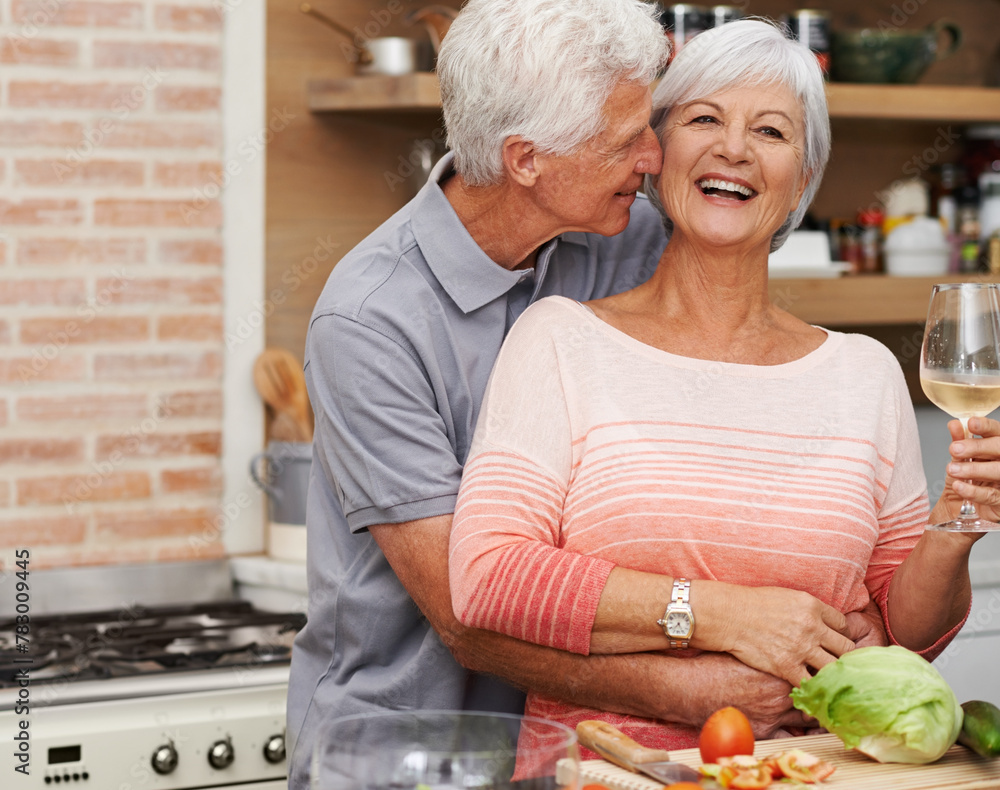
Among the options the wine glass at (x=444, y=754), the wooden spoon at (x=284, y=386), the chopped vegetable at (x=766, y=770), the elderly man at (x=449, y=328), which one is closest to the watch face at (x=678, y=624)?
the elderly man at (x=449, y=328)

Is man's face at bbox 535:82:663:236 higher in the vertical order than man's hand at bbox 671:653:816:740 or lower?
higher

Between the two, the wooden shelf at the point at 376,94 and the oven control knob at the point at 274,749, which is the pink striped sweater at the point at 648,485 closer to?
the oven control knob at the point at 274,749

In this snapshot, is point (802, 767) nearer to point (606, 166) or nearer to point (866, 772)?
point (866, 772)

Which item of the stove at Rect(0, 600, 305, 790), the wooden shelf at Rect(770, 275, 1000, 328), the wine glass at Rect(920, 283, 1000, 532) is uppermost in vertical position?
the wooden shelf at Rect(770, 275, 1000, 328)

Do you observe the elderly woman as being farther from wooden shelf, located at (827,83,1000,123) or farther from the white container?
the white container

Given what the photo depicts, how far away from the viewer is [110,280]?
7.54 feet

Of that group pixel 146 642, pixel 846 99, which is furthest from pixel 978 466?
pixel 846 99

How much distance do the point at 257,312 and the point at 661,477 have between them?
140 centimetres

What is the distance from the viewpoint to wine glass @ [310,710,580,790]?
678 millimetres

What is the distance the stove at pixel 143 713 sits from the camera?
1778 mm

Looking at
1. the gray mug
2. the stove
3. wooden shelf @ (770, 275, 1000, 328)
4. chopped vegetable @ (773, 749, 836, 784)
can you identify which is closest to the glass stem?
chopped vegetable @ (773, 749, 836, 784)

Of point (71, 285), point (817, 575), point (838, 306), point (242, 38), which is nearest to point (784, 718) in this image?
point (817, 575)

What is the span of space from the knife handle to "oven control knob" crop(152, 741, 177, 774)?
1.02 metres

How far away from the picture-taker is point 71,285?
227cm
